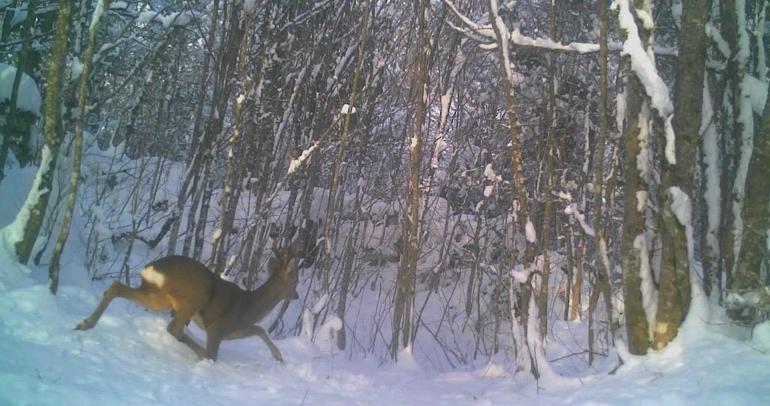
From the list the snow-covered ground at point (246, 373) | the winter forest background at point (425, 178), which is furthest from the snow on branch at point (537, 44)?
the snow-covered ground at point (246, 373)

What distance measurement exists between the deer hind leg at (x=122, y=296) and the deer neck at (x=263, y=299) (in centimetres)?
118

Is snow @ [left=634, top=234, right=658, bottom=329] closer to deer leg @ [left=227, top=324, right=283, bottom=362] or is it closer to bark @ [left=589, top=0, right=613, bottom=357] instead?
bark @ [left=589, top=0, right=613, bottom=357]

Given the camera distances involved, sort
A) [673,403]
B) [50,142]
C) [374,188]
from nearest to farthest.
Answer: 1. [673,403]
2. [50,142]
3. [374,188]

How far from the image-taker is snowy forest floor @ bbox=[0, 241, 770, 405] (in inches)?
179

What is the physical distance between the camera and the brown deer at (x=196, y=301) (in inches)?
255

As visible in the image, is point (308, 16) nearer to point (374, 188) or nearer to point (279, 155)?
point (279, 155)

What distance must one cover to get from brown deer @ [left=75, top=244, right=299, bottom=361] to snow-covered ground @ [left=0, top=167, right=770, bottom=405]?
161mm

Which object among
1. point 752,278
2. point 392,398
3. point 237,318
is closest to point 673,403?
point 752,278

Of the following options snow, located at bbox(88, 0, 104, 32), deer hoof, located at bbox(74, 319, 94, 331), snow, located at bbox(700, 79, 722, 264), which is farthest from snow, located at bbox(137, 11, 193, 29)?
snow, located at bbox(700, 79, 722, 264)

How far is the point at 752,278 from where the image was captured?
5668 mm

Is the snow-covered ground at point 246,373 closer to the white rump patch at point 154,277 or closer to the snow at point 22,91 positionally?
the white rump patch at point 154,277

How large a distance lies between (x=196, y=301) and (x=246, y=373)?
36.7 inches

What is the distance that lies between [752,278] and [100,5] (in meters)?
7.11

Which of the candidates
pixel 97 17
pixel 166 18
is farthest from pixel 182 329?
pixel 166 18
